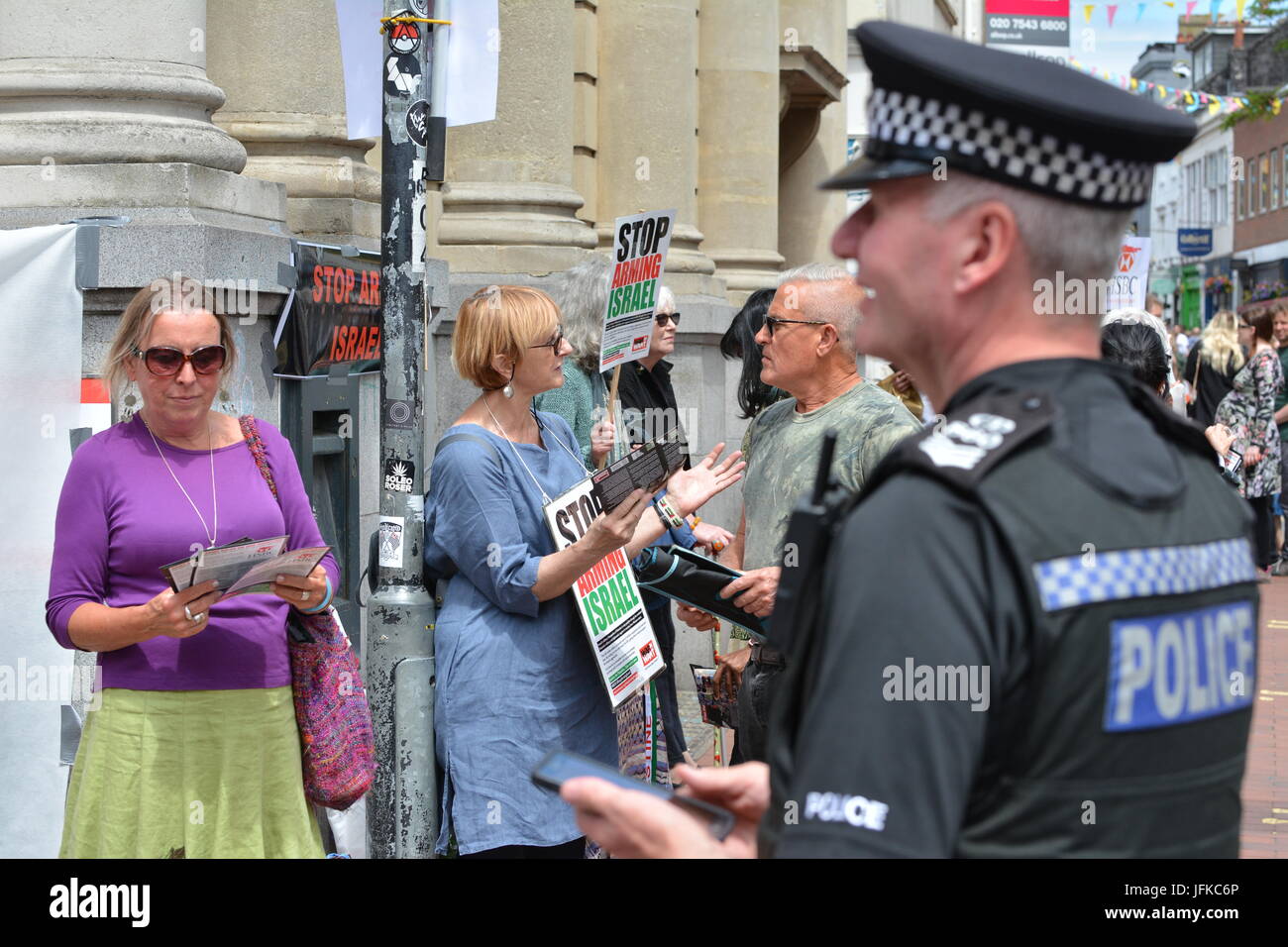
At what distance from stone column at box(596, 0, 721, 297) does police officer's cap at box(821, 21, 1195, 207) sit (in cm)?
1005

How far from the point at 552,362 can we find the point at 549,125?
18.0 ft

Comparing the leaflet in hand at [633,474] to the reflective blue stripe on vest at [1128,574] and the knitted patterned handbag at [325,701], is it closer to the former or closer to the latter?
the knitted patterned handbag at [325,701]

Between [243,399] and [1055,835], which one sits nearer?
[1055,835]

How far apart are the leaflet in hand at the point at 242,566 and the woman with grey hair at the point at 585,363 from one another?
3.57 meters

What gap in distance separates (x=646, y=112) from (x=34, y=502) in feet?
25.7

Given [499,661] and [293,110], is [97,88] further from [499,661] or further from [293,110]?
[499,661]

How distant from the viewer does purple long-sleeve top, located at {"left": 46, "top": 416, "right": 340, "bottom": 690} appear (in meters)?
3.73

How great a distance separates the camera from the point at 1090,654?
1.46 meters

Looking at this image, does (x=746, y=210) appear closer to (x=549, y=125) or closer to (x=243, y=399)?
(x=549, y=125)

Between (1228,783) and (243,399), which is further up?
(243,399)

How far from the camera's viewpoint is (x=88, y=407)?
4.83 m
